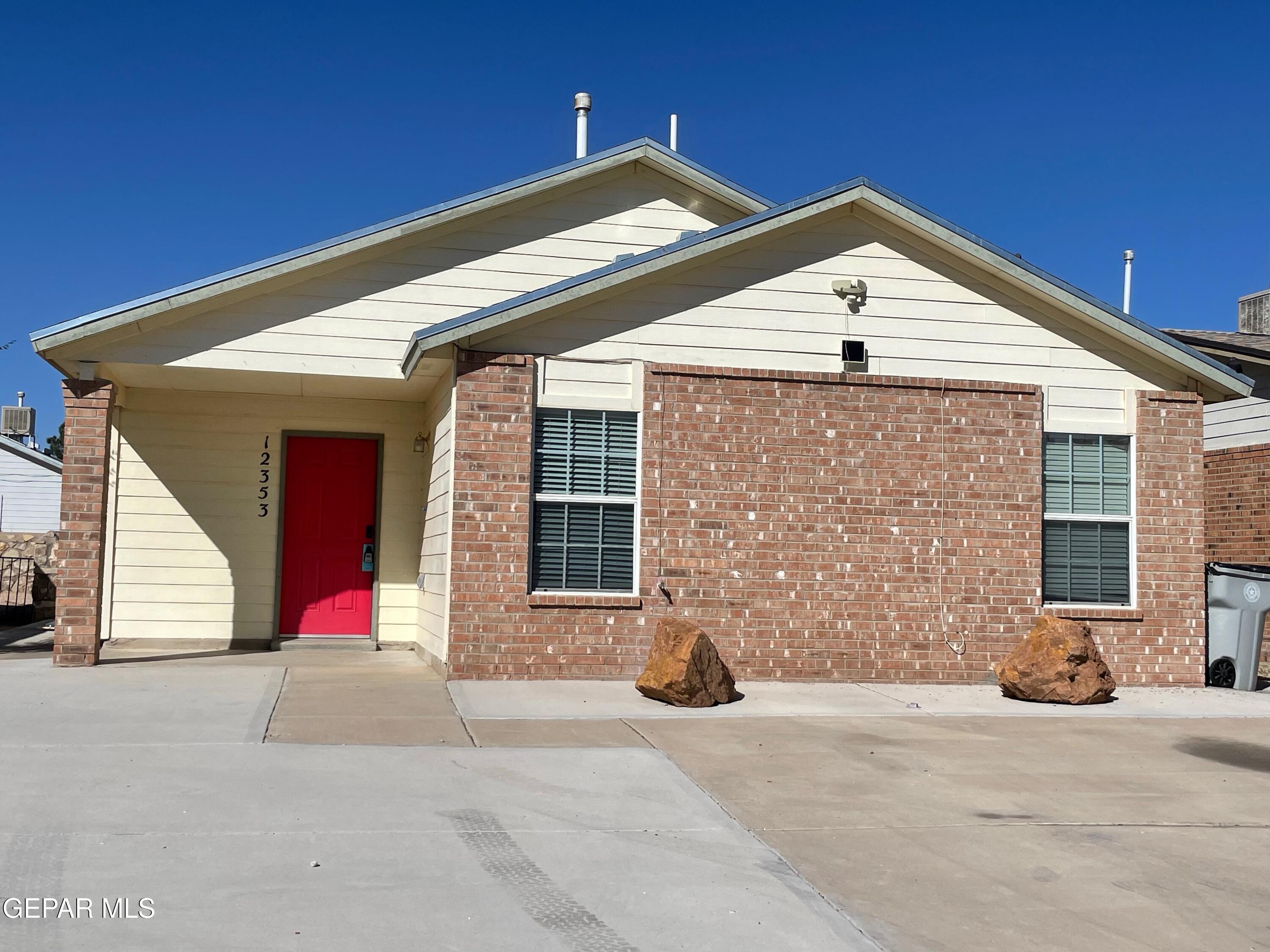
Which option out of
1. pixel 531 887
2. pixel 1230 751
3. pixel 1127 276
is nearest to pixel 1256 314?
pixel 1127 276

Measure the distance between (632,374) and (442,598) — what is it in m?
2.61

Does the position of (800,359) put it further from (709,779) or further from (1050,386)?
(709,779)

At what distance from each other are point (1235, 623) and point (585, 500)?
6572 mm

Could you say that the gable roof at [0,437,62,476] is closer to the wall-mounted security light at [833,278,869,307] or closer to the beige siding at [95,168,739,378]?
the beige siding at [95,168,739,378]

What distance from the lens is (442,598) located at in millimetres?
10797

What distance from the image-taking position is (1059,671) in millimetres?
10141

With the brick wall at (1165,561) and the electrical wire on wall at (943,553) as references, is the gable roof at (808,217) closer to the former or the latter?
the brick wall at (1165,561)

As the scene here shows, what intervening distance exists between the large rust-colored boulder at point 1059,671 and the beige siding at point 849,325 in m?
2.31

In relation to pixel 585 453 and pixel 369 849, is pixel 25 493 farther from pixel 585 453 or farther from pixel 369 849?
pixel 369 849

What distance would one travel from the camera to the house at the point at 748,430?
10.5m

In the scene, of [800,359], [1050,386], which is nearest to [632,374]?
[800,359]

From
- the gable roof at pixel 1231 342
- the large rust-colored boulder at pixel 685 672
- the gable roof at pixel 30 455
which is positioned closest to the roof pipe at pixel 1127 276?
the gable roof at pixel 1231 342

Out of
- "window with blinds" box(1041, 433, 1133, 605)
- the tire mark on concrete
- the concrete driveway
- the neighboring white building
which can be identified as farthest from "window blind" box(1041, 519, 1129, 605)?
the neighboring white building

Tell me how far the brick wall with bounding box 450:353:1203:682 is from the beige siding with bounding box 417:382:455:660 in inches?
16.4
